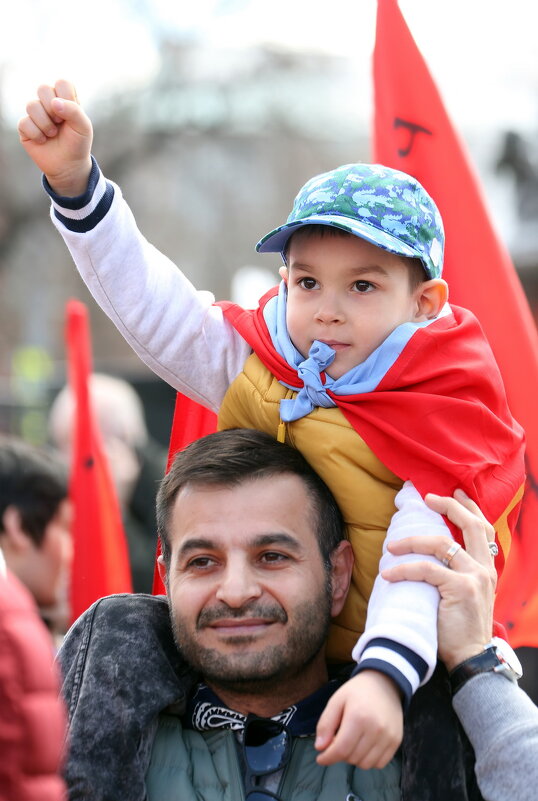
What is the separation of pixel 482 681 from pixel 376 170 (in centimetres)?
97

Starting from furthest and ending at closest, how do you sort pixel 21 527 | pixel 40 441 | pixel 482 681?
pixel 40 441
pixel 21 527
pixel 482 681

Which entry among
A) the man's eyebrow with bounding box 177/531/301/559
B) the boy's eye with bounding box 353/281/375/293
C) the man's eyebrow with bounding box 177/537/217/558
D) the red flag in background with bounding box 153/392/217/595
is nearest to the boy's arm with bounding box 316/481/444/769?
the man's eyebrow with bounding box 177/531/301/559

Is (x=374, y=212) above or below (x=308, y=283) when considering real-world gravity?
above

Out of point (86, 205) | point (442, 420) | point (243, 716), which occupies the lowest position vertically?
point (243, 716)

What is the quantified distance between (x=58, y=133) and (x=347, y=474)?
0.81m

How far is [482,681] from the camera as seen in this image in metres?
2.05

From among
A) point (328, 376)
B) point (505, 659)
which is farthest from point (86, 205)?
point (505, 659)

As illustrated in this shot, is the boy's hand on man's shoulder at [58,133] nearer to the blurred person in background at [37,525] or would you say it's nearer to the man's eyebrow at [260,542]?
the man's eyebrow at [260,542]

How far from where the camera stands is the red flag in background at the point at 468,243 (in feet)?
9.30

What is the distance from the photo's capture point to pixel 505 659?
2113 millimetres

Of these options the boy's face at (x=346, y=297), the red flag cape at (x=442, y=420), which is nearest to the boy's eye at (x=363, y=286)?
the boy's face at (x=346, y=297)

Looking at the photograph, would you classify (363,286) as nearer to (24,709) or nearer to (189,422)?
(189,422)

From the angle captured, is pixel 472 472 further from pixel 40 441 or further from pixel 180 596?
pixel 40 441

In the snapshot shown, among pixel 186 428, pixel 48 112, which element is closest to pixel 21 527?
pixel 186 428
